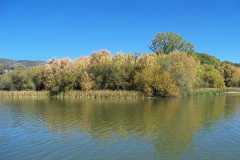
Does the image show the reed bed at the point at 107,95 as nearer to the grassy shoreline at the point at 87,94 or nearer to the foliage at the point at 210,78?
the grassy shoreline at the point at 87,94

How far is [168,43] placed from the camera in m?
96.1

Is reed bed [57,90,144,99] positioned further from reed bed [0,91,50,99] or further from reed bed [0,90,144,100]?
reed bed [0,91,50,99]

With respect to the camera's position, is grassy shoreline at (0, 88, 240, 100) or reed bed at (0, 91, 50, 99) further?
reed bed at (0, 91, 50, 99)

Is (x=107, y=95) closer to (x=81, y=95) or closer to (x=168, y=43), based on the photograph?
(x=81, y=95)

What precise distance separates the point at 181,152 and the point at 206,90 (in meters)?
59.5

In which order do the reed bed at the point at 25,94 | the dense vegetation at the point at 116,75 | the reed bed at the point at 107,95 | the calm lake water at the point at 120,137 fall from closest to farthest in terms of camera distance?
the calm lake water at the point at 120,137, the reed bed at the point at 107,95, the dense vegetation at the point at 116,75, the reed bed at the point at 25,94

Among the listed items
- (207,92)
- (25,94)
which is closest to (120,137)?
(25,94)

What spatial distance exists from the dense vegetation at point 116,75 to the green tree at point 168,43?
17.8 metres

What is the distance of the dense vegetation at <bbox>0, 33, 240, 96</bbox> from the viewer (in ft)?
206

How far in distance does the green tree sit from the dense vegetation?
1777cm

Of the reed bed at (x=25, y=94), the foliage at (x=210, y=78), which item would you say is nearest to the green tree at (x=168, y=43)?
the foliage at (x=210, y=78)

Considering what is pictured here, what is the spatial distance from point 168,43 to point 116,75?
36147mm

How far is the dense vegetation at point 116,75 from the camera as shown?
6275cm

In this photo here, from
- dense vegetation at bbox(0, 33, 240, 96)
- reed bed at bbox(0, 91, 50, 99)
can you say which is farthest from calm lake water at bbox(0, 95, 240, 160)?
reed bed at bbox(0, 91, 50, 99)
